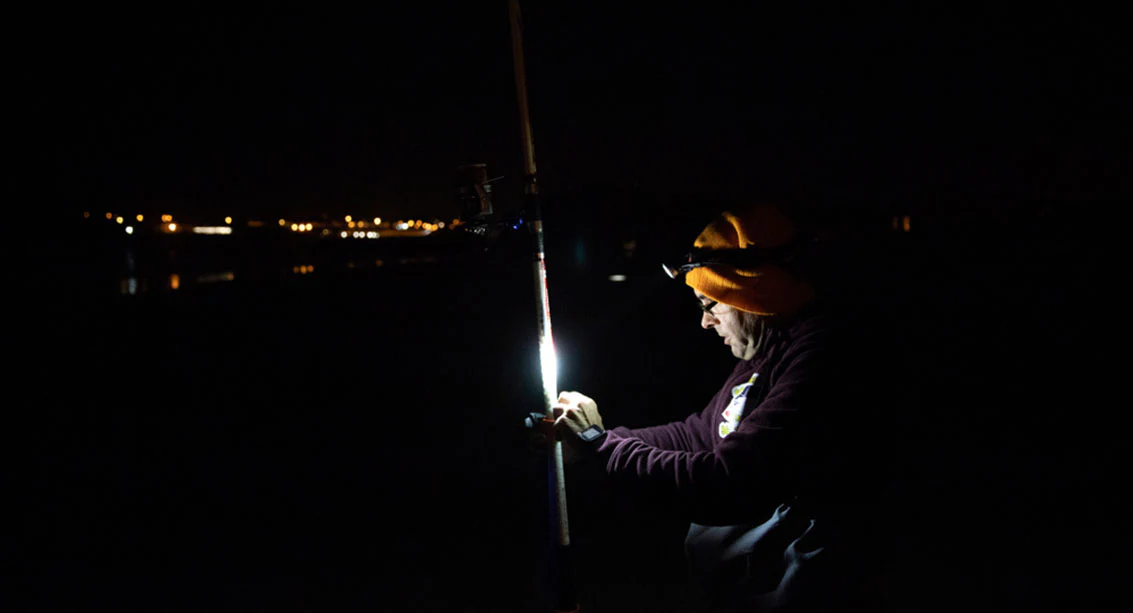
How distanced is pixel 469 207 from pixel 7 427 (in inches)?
340

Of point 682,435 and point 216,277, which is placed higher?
point 216,277

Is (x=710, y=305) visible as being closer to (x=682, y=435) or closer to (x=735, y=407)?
(x=735, y=407)

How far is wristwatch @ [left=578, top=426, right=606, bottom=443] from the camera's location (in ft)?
6.92

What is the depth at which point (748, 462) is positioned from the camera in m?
1.85

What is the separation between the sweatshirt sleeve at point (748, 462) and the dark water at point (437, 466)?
0.25 m

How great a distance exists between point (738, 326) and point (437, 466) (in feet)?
15.0

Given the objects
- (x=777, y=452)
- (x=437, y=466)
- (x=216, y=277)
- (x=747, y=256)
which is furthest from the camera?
(x=216, y=277)

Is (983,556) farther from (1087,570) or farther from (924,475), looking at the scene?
(924,475)

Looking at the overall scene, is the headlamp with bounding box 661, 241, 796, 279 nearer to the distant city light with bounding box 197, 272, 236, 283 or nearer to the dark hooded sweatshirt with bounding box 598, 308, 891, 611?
the dark hooded sweatshirt with bounding box 598, 308, 891, 611

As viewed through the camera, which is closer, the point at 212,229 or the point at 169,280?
the point at 169,280

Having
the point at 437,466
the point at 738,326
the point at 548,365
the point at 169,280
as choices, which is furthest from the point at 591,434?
the point at 169,280

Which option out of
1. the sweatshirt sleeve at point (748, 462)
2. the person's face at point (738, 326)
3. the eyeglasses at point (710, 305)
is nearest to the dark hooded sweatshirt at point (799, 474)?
the sweatshirt sleeve at point (748, 462)

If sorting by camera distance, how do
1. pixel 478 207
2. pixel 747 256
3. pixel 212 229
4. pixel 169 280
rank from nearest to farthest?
pixel 747 256 → pixel 478 207 → pixel 169 280 → pixel 212 229

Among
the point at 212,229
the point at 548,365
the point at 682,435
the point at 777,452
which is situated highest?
the point at 212,229
